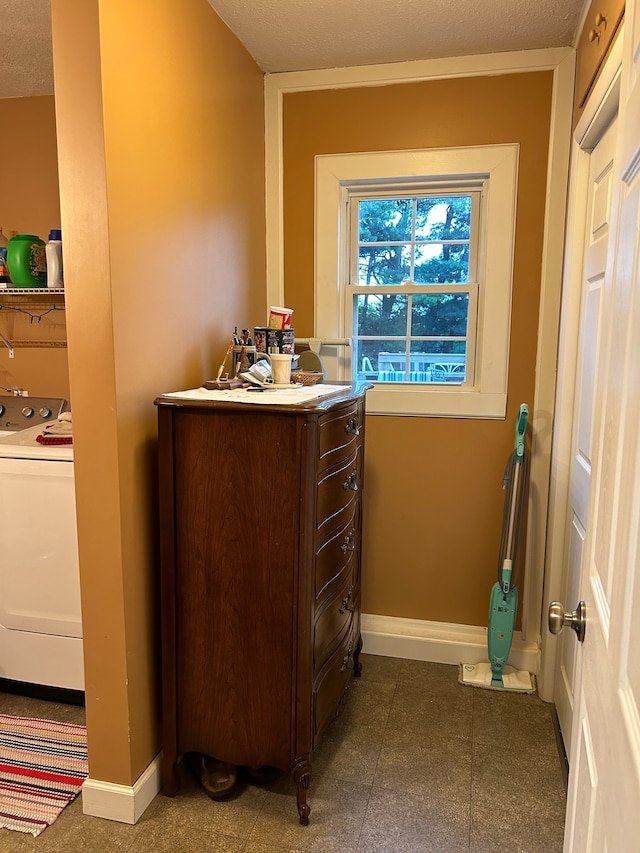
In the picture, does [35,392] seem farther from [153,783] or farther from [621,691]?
[621,691]

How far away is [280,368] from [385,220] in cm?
106

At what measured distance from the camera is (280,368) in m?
2.00

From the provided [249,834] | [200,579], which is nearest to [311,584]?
[200,579]

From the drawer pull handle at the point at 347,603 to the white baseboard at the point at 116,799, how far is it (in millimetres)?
771

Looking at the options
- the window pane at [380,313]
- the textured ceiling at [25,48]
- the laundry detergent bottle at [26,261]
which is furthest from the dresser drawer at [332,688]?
the textured ceiling at [25,48]

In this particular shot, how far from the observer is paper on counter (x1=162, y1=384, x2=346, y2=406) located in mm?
1663

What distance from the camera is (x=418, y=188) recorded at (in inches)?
101

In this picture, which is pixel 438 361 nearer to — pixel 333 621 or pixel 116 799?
pixel 333 621

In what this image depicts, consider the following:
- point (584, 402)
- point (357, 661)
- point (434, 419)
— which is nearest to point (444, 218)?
point (434, 419)

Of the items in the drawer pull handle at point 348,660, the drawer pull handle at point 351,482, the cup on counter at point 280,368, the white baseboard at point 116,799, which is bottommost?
the white baseboard at point 116,799

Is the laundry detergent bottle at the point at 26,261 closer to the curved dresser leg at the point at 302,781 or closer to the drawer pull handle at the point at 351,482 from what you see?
the drawer pull handle at the point at 351,482

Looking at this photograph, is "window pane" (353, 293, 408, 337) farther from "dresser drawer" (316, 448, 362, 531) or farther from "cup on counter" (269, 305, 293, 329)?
"dresser drawer" (316, 448, 362, 531)

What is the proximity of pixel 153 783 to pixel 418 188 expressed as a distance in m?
2.41

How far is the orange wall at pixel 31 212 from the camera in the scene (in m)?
2.79
